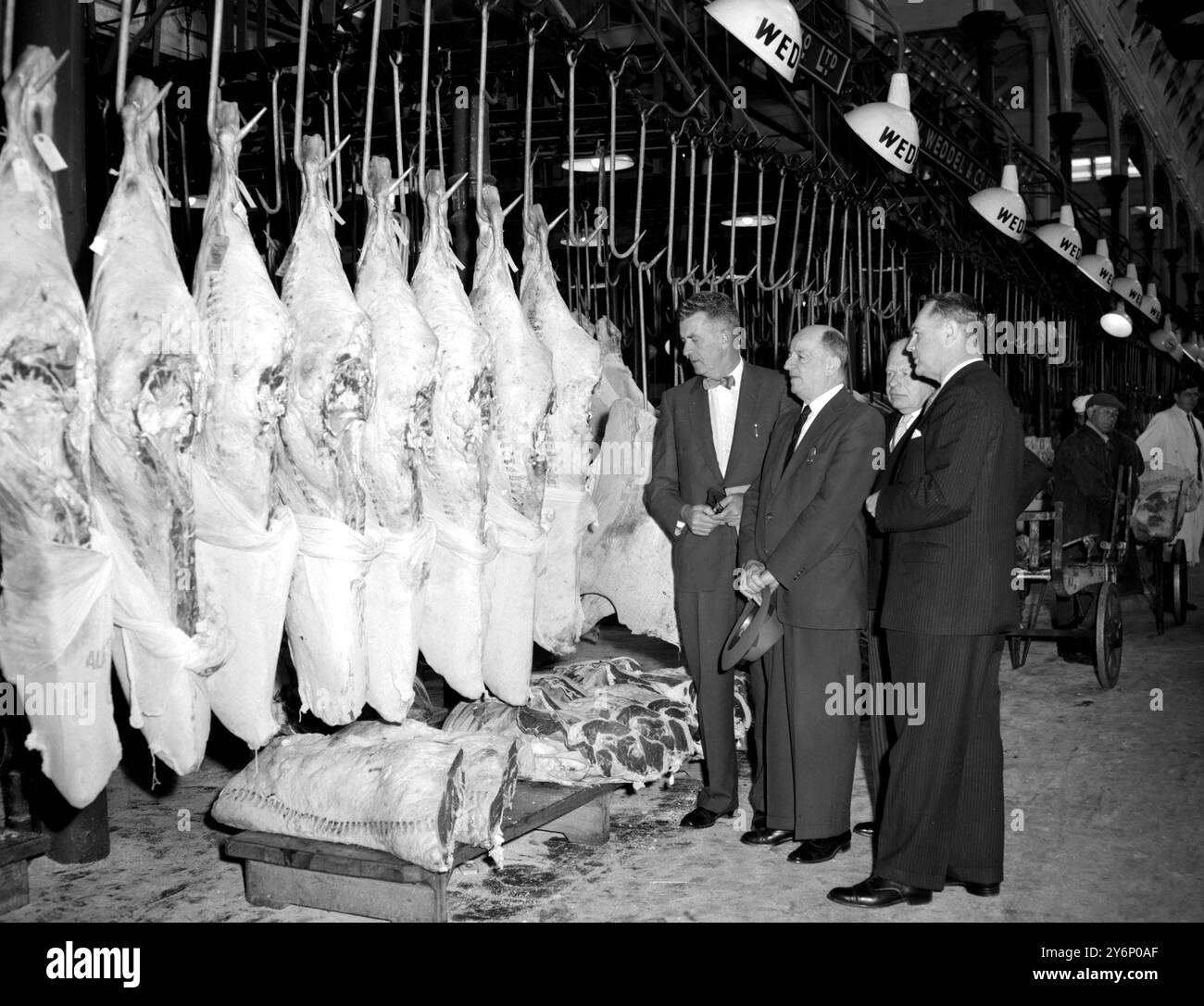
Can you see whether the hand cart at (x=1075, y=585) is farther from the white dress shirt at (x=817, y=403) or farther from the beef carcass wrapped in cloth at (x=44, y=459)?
the beef carcass wrapped in cloth at (x=44, y=459)

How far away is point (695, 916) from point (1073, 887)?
1382 millimetres

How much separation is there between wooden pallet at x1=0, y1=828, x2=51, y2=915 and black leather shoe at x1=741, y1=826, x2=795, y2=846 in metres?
2.52

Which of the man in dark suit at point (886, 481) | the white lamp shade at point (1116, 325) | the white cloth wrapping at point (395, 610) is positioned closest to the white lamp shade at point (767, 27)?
the man in dark suit at point (886, 481)

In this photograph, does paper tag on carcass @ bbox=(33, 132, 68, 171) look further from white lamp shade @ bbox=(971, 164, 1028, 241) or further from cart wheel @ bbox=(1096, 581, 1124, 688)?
white lamp shade @ bbox=(971, 164, 1028, 241)

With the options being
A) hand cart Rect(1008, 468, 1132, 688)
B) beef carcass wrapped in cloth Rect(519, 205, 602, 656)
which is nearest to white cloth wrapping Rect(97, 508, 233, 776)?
beef carcass wrapped in cloth Rect(519, 205, 602, 656)

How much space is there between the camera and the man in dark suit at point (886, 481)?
4609 millimetres

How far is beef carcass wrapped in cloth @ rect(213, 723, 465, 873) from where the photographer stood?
3775mm

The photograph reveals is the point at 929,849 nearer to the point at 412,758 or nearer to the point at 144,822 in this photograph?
the point at 412,758

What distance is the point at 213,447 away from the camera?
10.9 feet

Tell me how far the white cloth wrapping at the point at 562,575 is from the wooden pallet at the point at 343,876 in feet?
2.81

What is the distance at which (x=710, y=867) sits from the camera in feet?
15.0

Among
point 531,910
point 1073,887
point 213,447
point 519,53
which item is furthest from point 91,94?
point 1073,887

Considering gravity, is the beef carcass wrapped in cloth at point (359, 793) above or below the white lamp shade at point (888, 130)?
below

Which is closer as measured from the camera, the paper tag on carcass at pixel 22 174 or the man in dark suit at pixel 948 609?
the paper tag on carcass at pixel 22 174
